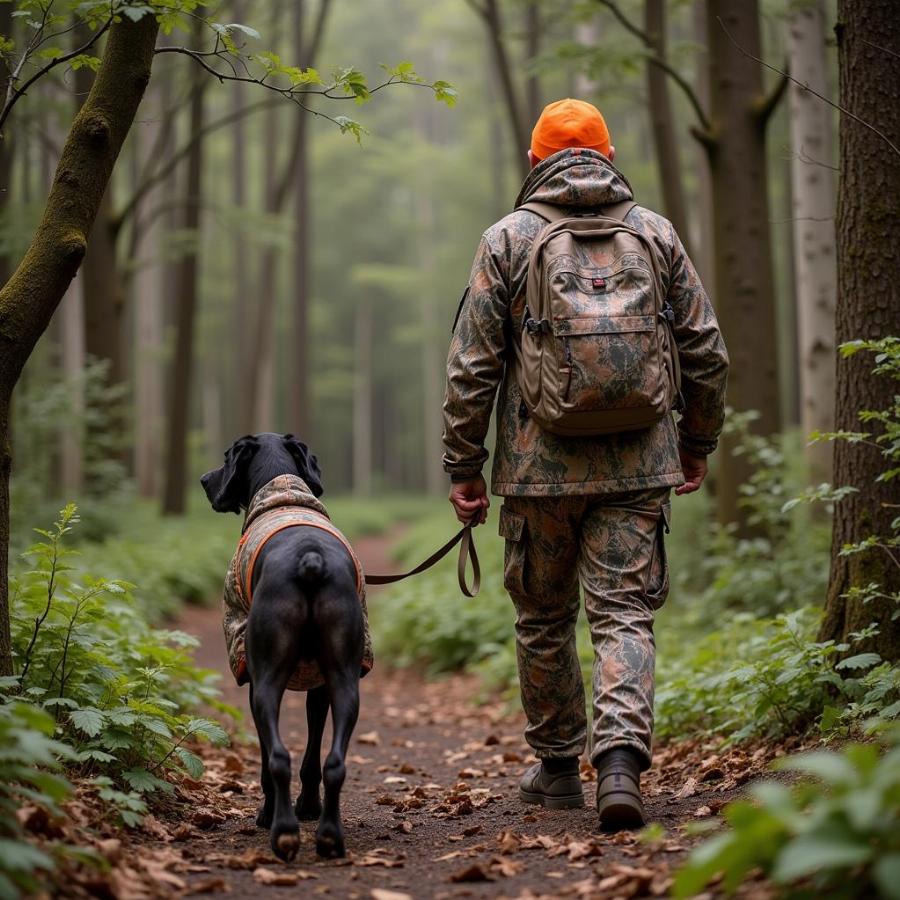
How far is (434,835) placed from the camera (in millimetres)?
4129

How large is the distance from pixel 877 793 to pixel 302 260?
24.2 meters

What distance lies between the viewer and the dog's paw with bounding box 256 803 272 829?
4.10 metres

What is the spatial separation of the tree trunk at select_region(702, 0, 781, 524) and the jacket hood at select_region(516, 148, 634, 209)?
5016 mm

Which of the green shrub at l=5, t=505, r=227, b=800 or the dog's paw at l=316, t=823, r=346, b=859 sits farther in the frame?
the green shrub at l=5, t=505, r=227, b=800

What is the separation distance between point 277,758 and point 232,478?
4.94 feet

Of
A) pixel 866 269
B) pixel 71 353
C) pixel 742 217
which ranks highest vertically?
pixel 71 353

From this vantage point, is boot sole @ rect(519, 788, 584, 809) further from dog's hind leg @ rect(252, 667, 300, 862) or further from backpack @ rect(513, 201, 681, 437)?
backpack @ rect(513, 201, 681, 437)

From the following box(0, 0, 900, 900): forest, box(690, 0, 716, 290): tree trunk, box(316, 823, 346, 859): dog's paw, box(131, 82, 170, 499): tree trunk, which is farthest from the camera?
box(131, 82, 170, 499): tree trunk

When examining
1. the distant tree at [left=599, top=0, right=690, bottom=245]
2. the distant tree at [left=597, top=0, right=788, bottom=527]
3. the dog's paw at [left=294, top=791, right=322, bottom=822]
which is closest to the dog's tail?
the dog's paw at [left=294, top=791, right=322, bottom=822]

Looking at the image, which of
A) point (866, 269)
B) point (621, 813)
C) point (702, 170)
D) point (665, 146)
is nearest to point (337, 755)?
point (621, 813)

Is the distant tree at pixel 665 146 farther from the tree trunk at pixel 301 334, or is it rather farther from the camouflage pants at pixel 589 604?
the tree trunk at pixel 301 334

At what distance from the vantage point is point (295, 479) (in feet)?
14.6

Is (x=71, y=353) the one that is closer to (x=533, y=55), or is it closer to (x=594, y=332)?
(x=533, y=55)

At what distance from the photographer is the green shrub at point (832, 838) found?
203 centimetres
